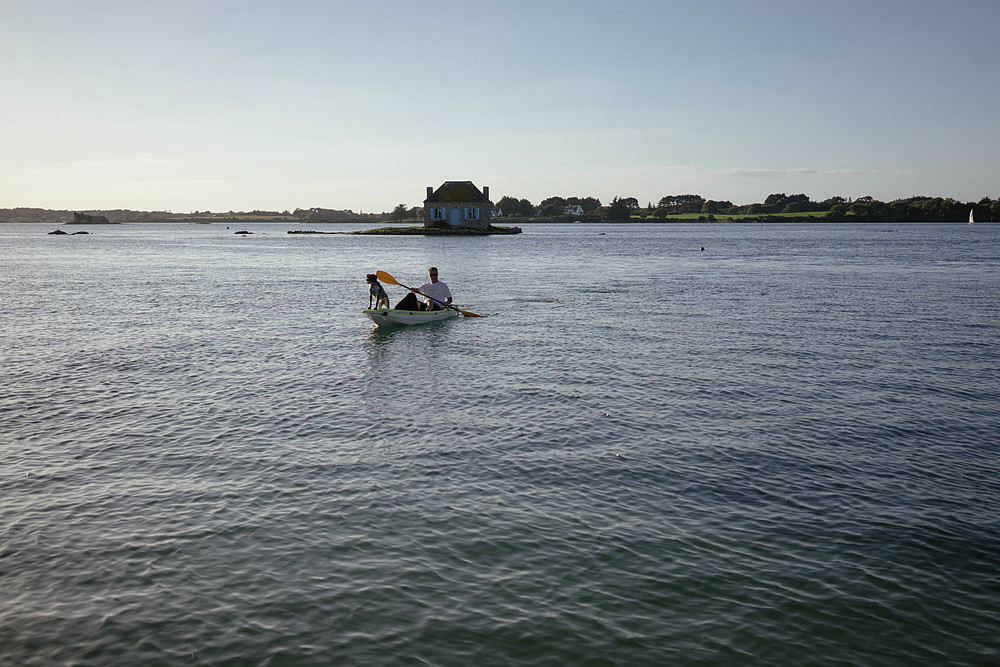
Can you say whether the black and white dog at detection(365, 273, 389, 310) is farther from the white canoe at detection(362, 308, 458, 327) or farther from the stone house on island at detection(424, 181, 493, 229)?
the stone house on island at detection(424, 181, 493, 229)

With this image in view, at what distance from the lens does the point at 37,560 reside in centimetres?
1024

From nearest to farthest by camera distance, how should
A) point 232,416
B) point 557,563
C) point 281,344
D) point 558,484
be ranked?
point 557,563 → point 558,484 → point 232,416 → point 281,344

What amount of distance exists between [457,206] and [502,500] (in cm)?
14738

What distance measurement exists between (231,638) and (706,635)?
5.86m

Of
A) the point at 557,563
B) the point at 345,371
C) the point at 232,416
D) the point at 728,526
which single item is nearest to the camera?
the point at 557,563

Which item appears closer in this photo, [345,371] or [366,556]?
[366,556]

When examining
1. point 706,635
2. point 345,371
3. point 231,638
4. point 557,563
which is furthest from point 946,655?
point 345,371

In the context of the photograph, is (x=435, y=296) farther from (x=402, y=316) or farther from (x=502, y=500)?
(x=502, y=500)

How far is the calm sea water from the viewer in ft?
28.2

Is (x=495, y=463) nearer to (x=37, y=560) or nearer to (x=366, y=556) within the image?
(x=366, y=556)

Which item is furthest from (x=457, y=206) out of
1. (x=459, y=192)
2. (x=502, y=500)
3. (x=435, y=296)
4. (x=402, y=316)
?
(x=502, y=500)

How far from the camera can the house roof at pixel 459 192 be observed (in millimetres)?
155750

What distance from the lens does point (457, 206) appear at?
512 feet

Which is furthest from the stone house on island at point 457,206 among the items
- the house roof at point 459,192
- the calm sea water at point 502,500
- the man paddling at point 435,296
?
the calm sea water at point 502,500
